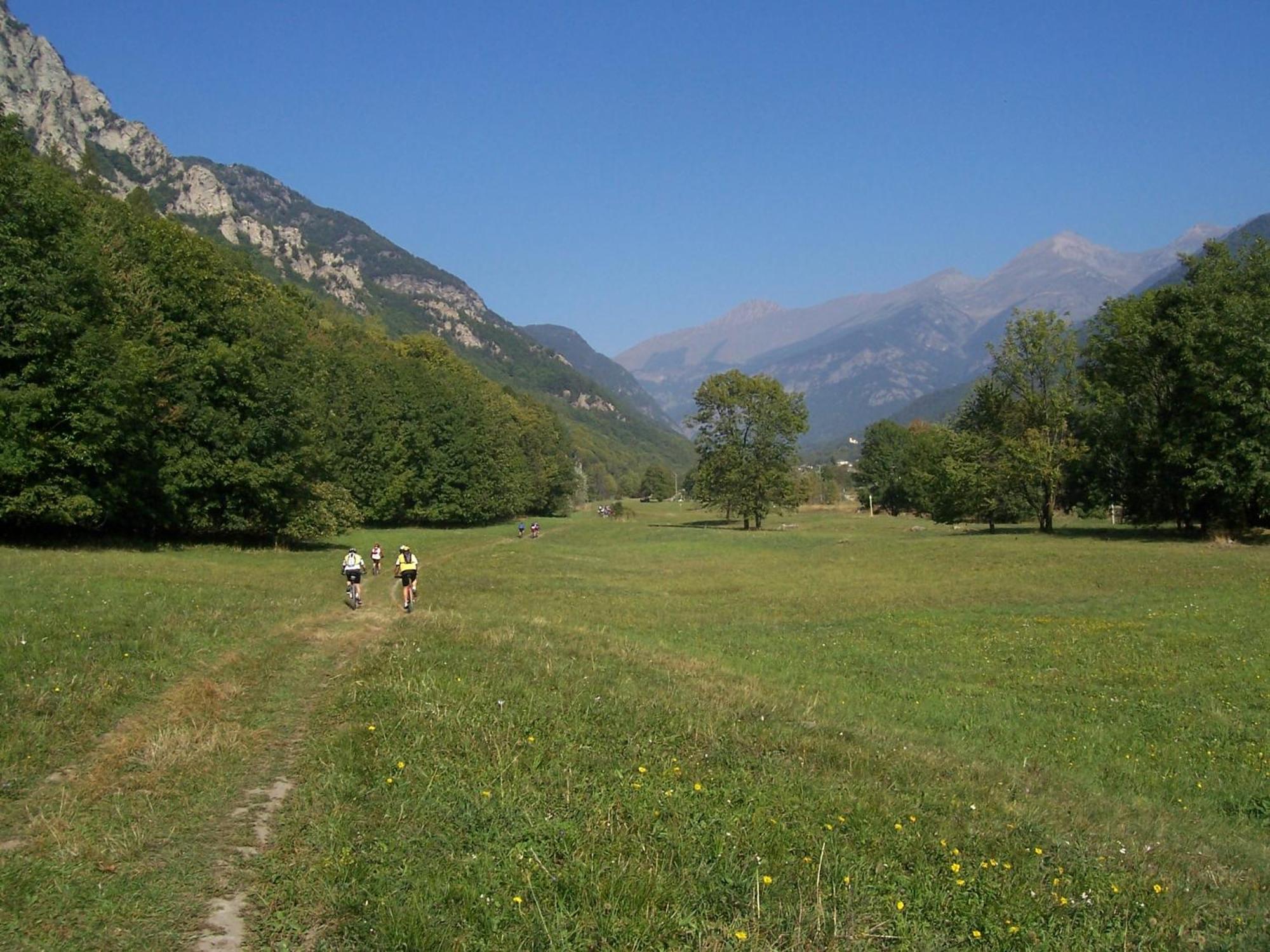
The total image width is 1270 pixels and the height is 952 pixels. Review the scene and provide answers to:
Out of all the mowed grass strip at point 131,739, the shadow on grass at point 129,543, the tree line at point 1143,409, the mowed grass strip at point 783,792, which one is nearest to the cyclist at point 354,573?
the mowed grass strip at point 131,739

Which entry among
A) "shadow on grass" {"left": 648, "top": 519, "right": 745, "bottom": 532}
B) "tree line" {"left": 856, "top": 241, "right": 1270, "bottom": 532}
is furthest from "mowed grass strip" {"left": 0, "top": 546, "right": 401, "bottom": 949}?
"shadow on grass" {"left": 648, "top": 519, "right": 745, "bottom": 532}

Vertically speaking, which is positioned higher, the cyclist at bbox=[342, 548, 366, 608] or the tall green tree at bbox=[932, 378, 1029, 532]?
the tall green tree at bbox=[932, 378, 1029, 532]

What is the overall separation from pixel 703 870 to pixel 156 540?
44.5 meters

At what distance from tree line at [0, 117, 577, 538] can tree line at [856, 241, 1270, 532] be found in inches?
1919

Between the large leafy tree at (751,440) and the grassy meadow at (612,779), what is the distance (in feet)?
211

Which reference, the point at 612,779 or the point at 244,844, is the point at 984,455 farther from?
the point at 244,844

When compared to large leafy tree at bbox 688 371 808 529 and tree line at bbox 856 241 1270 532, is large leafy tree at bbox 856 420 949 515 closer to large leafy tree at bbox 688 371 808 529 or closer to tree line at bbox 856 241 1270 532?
large leafy tree at bbox 688 371 808 529

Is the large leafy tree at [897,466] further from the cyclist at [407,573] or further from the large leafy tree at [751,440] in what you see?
the cyclist at [407,573]

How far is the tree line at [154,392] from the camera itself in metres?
33.7

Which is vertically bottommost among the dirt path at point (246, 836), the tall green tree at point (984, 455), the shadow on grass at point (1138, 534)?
the dirt path at point (246, 836)

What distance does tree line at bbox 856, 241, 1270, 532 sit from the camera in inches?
1807

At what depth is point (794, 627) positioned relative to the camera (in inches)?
1111

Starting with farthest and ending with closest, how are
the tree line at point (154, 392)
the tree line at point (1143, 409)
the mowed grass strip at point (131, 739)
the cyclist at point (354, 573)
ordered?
1. the tree line at point (1143, 409)
2. the tree line at point (154, 392)
3. the cyclist at point (354, 573)
4. the mowed grass strip at point (131, 739)

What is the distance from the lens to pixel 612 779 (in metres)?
Answer: 9.12
